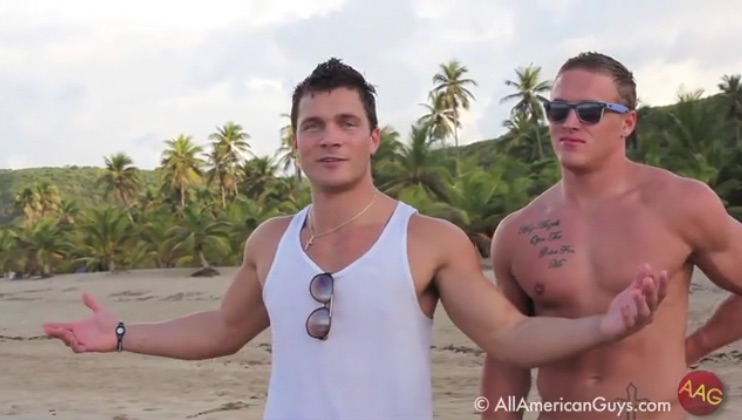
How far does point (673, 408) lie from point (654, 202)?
666 mm

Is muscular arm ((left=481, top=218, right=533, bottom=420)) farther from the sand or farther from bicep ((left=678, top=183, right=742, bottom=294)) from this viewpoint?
the sand

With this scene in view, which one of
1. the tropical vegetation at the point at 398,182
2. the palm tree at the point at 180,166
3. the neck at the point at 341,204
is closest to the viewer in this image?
the neck at the point at 341,204

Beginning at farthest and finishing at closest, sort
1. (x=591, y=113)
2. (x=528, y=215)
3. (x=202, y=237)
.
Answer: (x=202, y=237)
(x=528, y=215)
(x=591, y=113)

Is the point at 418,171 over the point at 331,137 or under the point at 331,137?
over

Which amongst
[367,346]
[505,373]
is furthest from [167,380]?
[367,346]

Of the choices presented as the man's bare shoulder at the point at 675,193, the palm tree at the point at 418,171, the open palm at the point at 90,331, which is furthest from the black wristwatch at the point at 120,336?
the palm tree at the point at 418,171

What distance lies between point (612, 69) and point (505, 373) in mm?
1065

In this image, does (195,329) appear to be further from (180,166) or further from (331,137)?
(180,166)

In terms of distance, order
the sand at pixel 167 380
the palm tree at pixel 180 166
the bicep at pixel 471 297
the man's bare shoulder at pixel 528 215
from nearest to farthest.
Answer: the bicep at pixel 471 297
the man's bare shoulder at pixel 528 215
the sand at pixel 167 380
the palm tree at pixel 180 166

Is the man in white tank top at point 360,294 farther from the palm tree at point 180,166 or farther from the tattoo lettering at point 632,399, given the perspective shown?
the palm tree at point 180,166

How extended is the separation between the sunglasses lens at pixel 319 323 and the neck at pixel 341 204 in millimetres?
278

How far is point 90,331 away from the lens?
3.10 meters

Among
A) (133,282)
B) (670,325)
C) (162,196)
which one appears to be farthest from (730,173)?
(162,196)

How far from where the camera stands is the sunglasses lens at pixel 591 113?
2.95m
